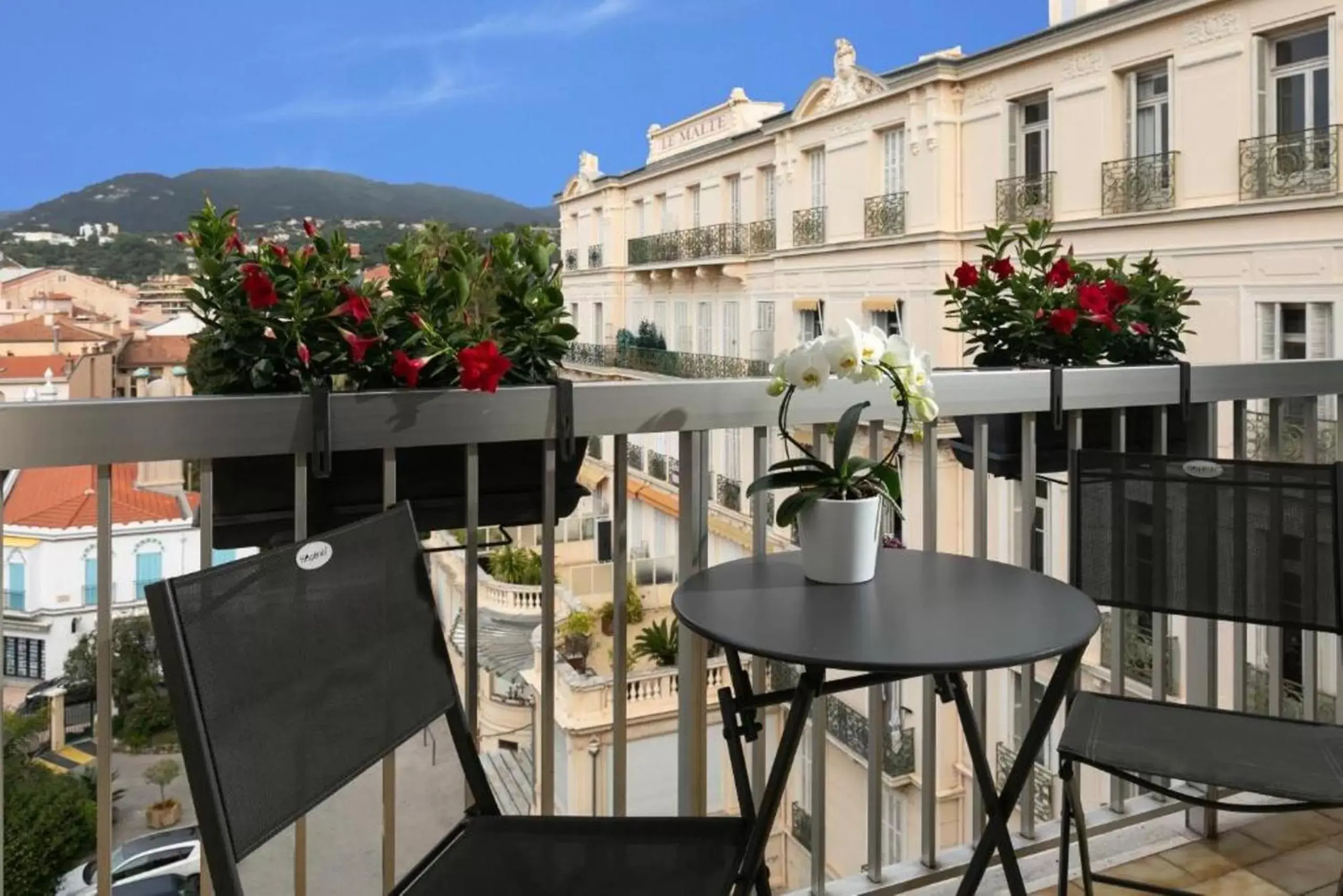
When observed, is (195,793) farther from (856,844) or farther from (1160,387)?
(856,844)

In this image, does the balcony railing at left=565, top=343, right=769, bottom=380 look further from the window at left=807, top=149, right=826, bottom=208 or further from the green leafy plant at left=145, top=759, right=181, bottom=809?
the green leafy plant at left=145, top=759, right=181, bottom=809

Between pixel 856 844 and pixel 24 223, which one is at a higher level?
pixel 24 223

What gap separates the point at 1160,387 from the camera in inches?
62.7

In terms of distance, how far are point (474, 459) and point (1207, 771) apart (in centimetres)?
90

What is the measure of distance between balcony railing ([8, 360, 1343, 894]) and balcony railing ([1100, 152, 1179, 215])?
502 cm

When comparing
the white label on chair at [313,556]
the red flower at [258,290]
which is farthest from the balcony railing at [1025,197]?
the white label on chair at [313,556]

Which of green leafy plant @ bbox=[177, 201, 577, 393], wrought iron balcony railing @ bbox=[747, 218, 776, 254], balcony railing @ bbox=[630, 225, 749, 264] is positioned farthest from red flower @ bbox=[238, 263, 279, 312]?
balcony railing @ bbox=[630, 225, 749, 264]

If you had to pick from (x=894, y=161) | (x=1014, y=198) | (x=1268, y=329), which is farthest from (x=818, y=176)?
(x=1268, y=329)

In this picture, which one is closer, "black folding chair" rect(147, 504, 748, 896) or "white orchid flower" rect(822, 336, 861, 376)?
"black folding chair" rect(147, 504, 748, 896)

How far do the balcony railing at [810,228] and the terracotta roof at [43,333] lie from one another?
21.5 ft

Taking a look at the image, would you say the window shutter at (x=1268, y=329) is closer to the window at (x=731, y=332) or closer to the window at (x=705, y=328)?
the window at (x=731, y=332)

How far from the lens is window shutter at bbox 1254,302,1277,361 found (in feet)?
18.3

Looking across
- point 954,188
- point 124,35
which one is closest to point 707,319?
point 954,188

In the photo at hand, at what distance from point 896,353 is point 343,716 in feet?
2.25
